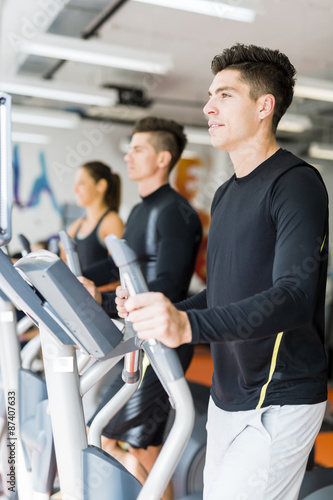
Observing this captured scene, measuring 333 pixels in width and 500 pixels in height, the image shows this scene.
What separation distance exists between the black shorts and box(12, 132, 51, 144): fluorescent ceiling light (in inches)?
304

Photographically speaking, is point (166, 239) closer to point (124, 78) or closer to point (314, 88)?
point (314, 88)

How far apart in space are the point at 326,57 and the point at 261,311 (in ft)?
21.7

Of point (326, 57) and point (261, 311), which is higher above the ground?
point (326, 57)

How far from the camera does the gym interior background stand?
17.5 feet

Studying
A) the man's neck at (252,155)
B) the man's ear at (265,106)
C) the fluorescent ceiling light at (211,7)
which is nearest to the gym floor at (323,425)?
the man's neck at (252,155)

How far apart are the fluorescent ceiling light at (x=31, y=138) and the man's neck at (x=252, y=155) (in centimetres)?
832

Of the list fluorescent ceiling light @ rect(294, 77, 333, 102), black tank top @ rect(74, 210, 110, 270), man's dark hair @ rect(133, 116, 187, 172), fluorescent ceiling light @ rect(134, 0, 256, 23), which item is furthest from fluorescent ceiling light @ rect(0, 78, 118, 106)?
man's dark hair @ rect(133, 116, 187, 172)

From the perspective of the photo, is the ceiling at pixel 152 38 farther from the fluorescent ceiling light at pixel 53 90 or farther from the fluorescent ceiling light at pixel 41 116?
the fluorescent ceiling light at pixel 41 116

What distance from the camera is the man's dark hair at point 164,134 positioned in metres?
2.58

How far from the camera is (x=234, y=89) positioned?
151 cm

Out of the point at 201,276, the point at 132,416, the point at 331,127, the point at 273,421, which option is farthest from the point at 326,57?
the point at 273,421

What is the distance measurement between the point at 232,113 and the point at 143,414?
1240mm

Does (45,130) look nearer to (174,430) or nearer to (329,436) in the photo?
(329,436)

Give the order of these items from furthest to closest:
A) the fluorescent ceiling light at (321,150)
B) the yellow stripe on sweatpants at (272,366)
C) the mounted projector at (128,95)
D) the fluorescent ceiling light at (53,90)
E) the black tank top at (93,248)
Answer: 1. the fluorescent ceiling light at (321,150)
2. the mounted projector at (128,95)
3. the fluorescent ceiling light at (53,90)
4. the black tank top at (93,248)
5. the yellow stripe on sweatpants at (272,366)
